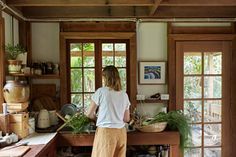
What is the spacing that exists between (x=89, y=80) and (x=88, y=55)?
0.37 metres

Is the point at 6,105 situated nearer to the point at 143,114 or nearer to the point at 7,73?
the point at 7,73

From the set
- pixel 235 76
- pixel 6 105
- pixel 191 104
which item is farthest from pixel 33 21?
pixel 235 76

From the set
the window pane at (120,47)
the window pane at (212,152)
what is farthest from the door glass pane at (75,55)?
the window pane at (212,152)

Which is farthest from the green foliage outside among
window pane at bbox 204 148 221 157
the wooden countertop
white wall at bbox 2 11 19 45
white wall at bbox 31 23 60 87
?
window pane at bbox 204 148 221 157

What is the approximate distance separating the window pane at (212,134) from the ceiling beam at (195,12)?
163cm

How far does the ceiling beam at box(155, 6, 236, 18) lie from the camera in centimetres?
391

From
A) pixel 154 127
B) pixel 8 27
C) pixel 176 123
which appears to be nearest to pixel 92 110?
pixel 154 127

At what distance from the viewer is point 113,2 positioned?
128 inches

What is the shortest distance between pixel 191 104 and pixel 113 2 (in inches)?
74.8

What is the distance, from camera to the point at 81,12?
3.90 meters

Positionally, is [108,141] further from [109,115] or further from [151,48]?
[151,48]

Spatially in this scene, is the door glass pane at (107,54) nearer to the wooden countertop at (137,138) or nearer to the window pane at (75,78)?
the window pane at (75,78)

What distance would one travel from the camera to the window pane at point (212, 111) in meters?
4.09

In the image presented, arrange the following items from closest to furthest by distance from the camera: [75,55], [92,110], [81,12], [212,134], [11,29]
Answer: [92,110], [11,29], [81,12], [75,55], [212,134]
